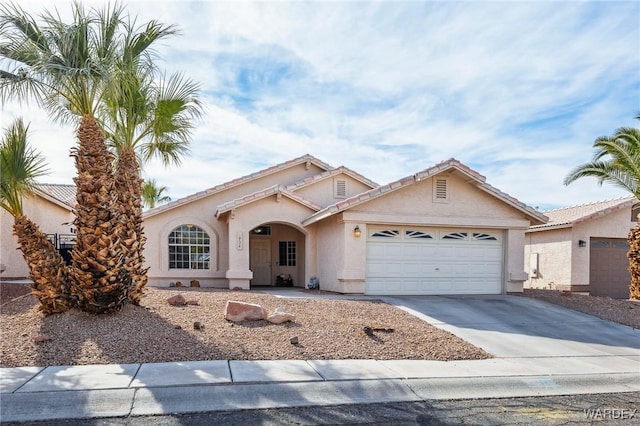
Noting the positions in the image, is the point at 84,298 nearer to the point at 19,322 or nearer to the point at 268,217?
the point at 19,322

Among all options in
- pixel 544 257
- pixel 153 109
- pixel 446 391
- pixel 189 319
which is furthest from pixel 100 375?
pixel 544 257

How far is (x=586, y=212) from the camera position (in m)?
20.9

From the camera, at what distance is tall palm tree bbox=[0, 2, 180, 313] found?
8.71 meters

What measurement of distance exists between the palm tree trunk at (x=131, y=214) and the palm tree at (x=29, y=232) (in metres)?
1.35

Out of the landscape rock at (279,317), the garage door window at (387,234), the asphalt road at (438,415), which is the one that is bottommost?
the asphalt road at (438,415)

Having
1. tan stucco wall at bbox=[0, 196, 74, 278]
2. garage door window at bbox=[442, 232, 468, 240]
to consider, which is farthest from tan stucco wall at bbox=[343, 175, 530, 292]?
tan stucco wall at bbox=[0, 196, 74, 278]

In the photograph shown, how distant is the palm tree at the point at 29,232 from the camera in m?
9.45

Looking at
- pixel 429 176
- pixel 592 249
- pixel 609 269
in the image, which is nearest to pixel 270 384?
pixel 429 176

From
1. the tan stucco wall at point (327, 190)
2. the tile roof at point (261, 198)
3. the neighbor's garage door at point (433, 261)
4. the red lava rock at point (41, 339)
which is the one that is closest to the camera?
the red lava rock at point (41, 339)

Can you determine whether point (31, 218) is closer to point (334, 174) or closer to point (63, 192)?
point (63, 192)

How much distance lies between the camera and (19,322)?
929cm

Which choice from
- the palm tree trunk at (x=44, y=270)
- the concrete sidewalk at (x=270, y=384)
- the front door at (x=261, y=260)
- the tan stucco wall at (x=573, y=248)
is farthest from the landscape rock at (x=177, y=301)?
the tan stucco wall at (x=573, y=248)

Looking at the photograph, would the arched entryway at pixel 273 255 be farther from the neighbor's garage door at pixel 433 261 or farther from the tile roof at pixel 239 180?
the neighbor's garage door at pixel 433 261

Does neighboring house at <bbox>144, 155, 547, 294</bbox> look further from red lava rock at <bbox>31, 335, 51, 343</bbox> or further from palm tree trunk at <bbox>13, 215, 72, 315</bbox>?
red lava rock at <bbox>31, 335, 51, 343</bbox>
